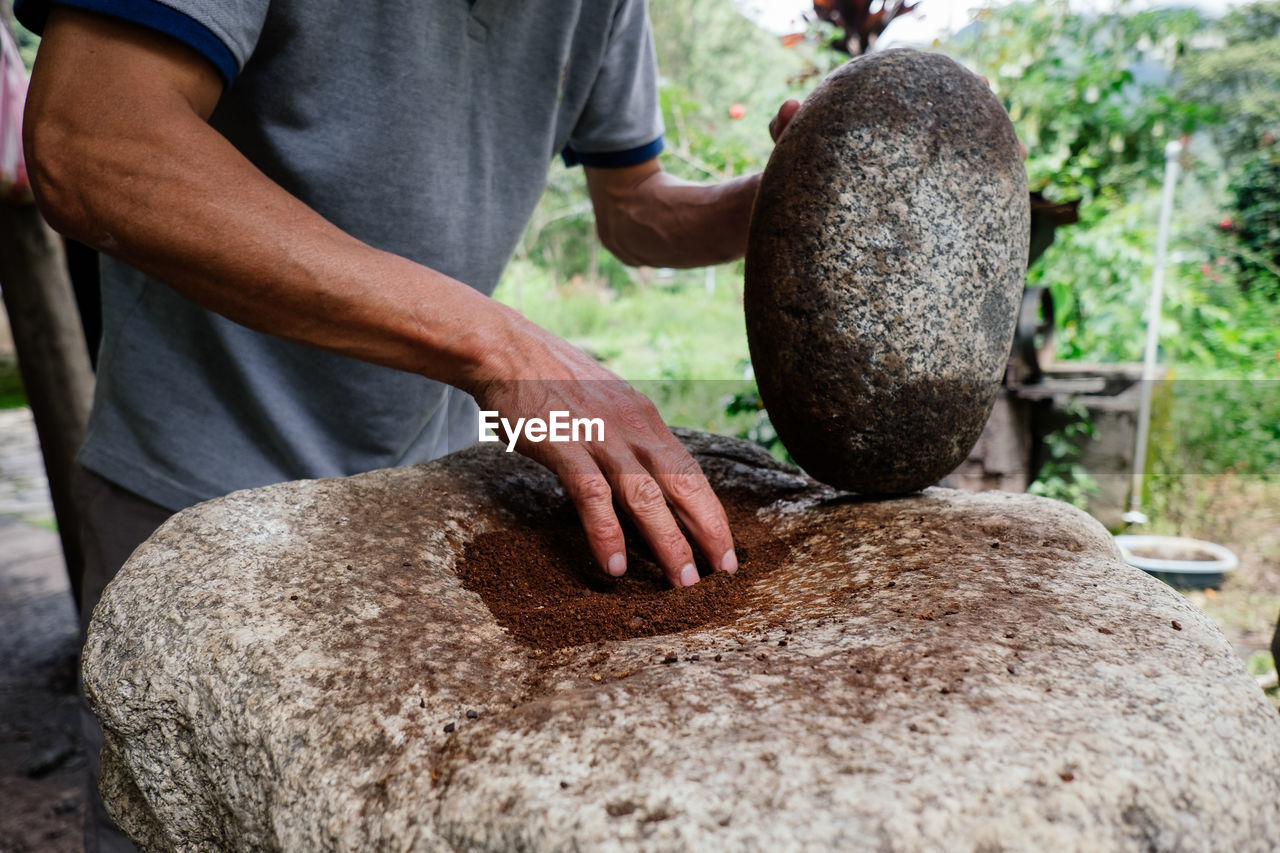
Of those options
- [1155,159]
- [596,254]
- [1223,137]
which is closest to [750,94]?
[596,254]

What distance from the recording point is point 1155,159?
6152 mm

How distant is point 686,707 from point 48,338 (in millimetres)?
3079

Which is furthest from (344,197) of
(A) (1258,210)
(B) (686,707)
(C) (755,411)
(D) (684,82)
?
(D) (684,82)

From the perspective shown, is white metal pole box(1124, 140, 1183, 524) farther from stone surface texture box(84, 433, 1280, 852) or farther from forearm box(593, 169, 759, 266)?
stone surface texture box(84, 433, 1280, 852)

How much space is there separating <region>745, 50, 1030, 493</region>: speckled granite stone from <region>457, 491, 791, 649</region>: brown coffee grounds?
0.94ft

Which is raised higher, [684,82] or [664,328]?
[684,82]

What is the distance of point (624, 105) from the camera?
90.6 inches

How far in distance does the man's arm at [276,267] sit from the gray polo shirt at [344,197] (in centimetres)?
27

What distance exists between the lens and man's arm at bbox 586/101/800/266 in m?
2.21

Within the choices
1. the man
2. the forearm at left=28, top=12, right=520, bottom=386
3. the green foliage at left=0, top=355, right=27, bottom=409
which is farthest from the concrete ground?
the green foliage at left=0, top=355, right=27, bottom=409

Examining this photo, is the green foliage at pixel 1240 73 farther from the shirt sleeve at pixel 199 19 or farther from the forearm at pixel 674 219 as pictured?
the shirt sleeve at pixel 199 19

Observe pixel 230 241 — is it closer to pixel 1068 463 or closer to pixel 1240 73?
pixel 1068 463

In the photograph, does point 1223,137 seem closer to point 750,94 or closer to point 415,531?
point 750,94

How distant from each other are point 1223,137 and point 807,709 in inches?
531
